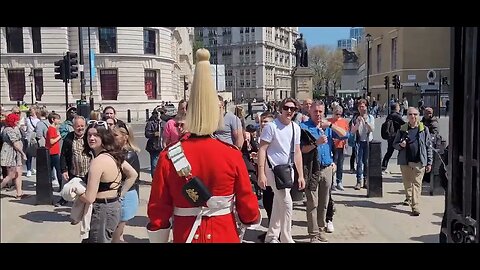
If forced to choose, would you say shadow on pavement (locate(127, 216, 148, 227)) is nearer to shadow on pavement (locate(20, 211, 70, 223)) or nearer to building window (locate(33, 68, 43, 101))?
shadow on pavement (locate(20, 211, 70, 223))

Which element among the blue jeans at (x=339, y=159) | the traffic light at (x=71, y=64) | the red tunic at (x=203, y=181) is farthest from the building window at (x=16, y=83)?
the red tunic at (x=203, y=181)

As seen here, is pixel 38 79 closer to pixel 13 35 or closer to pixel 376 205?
pixel 376 205

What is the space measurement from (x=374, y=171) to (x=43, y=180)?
584 centimetres

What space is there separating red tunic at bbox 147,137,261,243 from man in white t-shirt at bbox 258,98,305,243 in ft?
9.24

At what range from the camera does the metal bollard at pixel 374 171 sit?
27.1 ft

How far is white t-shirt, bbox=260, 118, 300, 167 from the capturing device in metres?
5.30

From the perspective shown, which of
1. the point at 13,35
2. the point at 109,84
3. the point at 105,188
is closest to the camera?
the point at 13,35

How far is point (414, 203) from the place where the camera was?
700 centimetres

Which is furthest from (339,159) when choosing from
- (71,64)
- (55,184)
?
(71,64)

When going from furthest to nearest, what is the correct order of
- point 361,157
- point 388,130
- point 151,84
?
point 151,84 < point 388,130 < point 361,157

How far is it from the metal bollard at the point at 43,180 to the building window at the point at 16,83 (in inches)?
1128

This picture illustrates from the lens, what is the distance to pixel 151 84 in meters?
41.8

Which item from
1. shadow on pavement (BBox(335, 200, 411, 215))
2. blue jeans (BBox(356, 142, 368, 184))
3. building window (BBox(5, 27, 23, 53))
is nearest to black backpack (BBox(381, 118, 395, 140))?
blue jeans (BBox(356, 142, 368, 184))
